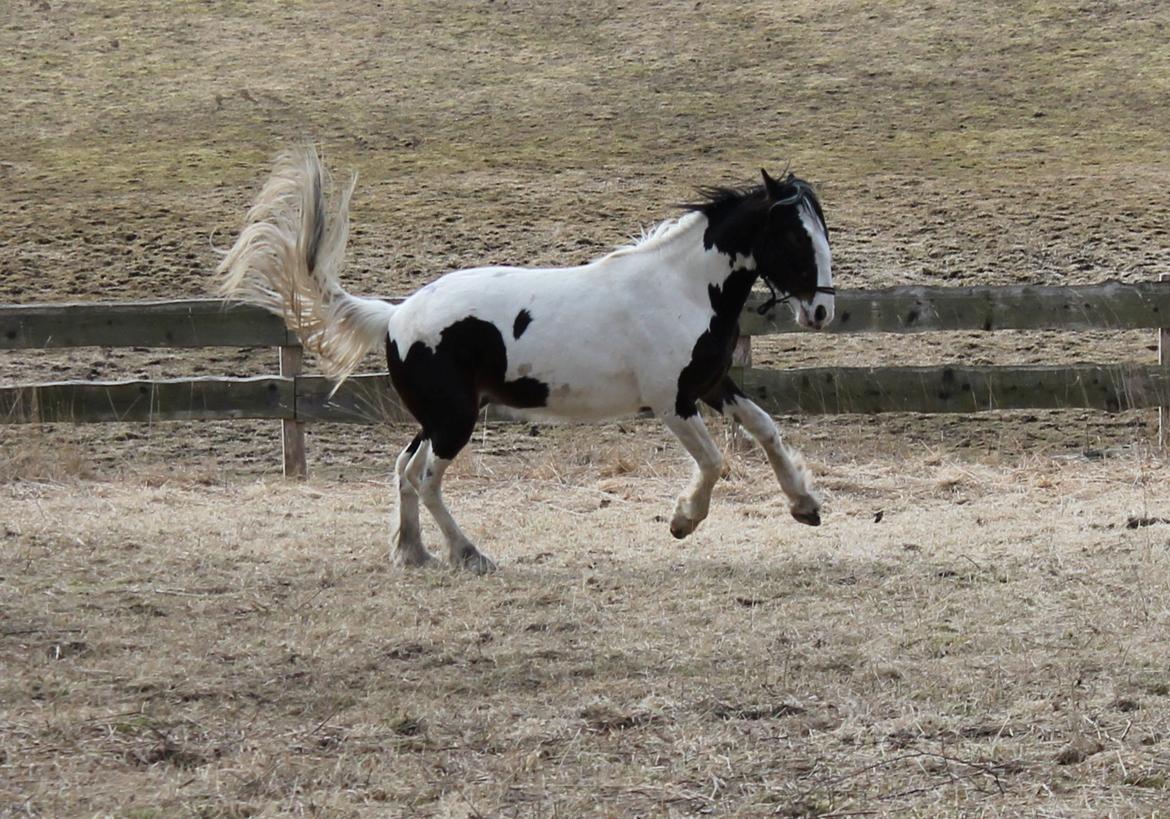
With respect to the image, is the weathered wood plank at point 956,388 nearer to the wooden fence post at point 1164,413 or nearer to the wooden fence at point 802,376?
the wooden fence at point 802,376

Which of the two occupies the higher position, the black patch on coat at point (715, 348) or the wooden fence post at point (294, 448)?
the black patch on coat at point (715, 348)

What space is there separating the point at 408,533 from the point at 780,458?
175 cm

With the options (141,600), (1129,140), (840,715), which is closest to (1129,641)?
(840,715)

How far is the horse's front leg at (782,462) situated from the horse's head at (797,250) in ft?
1.60

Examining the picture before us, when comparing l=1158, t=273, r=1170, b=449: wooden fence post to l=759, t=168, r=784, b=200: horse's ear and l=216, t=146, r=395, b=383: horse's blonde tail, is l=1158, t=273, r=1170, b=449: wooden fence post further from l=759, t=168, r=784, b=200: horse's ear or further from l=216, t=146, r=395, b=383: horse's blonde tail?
l=216, t=146, r=395, b=383: horse's blonde tail

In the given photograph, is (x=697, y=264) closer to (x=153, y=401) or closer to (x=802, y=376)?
(x=802, y=376)

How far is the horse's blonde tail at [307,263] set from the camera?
7734 millimetres

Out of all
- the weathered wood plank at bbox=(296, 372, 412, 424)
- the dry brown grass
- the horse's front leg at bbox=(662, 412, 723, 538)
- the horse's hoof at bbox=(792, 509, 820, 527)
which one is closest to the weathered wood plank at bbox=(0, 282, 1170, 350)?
the weathered wood plank at bbox=(296, 372, 412, 424)

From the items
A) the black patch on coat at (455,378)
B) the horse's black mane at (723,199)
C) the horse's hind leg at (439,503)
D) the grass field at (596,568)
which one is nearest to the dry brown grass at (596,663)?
the grass field at (596,568)

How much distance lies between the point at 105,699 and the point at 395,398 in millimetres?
5885

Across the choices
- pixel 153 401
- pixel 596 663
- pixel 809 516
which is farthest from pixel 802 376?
pixel 596 663

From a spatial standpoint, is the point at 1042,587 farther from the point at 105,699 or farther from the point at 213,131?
the point at 213,131

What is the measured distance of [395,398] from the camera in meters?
10.7

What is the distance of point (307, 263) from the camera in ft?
25.4
